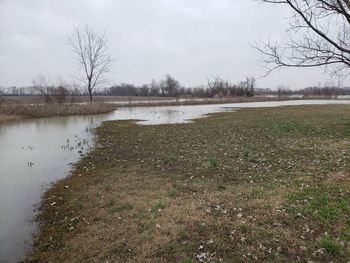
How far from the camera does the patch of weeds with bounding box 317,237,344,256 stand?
14.8ft

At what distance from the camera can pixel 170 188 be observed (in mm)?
7578

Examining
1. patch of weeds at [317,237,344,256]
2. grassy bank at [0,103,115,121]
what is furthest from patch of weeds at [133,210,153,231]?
grassy bank at [0,103,115,121]

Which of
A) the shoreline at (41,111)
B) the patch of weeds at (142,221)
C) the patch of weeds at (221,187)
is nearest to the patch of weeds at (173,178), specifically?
the patch of weeds at (221,187)

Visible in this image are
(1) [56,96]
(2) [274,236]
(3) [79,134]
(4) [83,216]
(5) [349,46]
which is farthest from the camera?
(1) [56,96]

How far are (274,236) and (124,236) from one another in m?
2.43

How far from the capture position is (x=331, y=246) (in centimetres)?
462

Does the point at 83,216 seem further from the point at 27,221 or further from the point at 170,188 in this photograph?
the point at 170,188

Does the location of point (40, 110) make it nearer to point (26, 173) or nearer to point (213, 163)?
point (26, 173)

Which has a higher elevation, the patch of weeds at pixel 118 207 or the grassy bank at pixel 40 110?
the grassy bank at pixel 40 110

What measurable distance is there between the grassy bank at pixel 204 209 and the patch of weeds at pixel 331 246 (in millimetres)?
14

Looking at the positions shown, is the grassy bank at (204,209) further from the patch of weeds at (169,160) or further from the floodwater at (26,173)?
the floodwater at (26,173)

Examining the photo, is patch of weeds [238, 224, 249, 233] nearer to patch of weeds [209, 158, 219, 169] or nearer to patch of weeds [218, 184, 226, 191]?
patch of weeds [218, 184, 226, 191]

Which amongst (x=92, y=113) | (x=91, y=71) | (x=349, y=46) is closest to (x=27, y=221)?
(x=349, y=46)

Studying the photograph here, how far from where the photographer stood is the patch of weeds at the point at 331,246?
452cm
